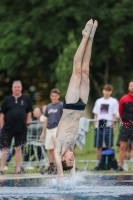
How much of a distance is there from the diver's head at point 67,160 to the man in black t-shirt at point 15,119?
159 inches

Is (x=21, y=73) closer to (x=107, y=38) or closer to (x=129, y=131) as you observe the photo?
(x=107, y=38)

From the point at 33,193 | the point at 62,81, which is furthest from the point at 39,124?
the point at 62,81

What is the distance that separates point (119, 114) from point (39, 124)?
2.49 m

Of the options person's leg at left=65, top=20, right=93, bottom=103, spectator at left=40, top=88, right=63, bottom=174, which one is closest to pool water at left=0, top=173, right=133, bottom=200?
person's leg at left=65, top=20, right=93, bottom=103

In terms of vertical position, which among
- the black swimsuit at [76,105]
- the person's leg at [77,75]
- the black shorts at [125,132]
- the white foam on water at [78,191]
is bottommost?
the white foam on water at [78,191]

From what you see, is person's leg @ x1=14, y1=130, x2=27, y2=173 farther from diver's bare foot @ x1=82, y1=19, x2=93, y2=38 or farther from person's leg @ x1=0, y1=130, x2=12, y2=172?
diver's bare foot @ x1=82, y1=19, x2=93, y2=38

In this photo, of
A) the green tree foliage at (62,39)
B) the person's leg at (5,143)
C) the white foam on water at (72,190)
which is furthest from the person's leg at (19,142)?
the green tree foliage at (62,39)

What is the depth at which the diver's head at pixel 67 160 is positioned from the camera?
462 inches

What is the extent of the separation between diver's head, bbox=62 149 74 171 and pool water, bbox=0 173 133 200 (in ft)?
0.94

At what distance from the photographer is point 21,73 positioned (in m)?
41.3

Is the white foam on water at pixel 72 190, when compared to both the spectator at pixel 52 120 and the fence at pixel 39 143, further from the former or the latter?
the fence at pixel 39 143

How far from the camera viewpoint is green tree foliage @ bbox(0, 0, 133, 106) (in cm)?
3416

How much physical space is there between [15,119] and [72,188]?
4663 mm

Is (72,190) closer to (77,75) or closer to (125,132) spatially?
(77,75)
